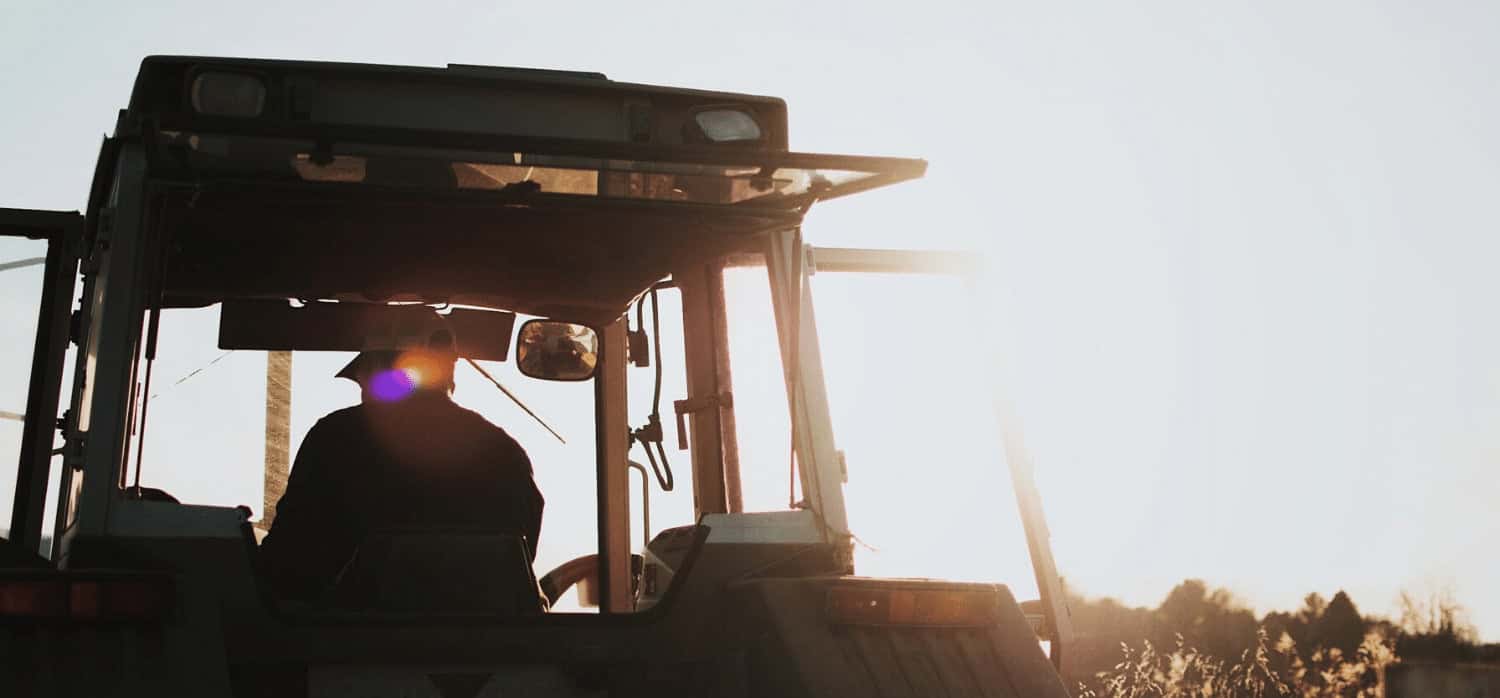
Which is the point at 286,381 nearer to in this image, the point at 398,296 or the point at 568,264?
the point at 398,296

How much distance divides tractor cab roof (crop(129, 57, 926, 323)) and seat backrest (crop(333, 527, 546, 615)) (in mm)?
761

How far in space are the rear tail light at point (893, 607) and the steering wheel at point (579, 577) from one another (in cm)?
189

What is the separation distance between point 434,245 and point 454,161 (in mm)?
916

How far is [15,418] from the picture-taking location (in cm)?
407

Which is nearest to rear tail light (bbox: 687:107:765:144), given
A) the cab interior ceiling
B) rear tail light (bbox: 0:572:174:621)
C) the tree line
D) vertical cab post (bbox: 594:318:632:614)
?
the cab interior ceiling

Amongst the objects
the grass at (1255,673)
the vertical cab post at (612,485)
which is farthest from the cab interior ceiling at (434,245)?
the grass at (1255,673)

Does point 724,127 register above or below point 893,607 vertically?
above

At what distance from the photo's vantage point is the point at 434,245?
4426 mm

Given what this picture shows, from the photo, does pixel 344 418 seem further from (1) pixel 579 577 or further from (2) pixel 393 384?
(1) pixel 579 577

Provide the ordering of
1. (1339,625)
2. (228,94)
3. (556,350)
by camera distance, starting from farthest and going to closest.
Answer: (1339,625) → (556,350) → (228,94)

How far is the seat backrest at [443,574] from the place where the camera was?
141 inches

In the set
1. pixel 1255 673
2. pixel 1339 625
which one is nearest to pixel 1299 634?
pixel 1339 625

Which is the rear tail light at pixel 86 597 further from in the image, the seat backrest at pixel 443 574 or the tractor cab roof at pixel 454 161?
the tractor cab roof at pixel 454 161

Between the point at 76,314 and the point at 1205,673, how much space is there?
3890 cm
